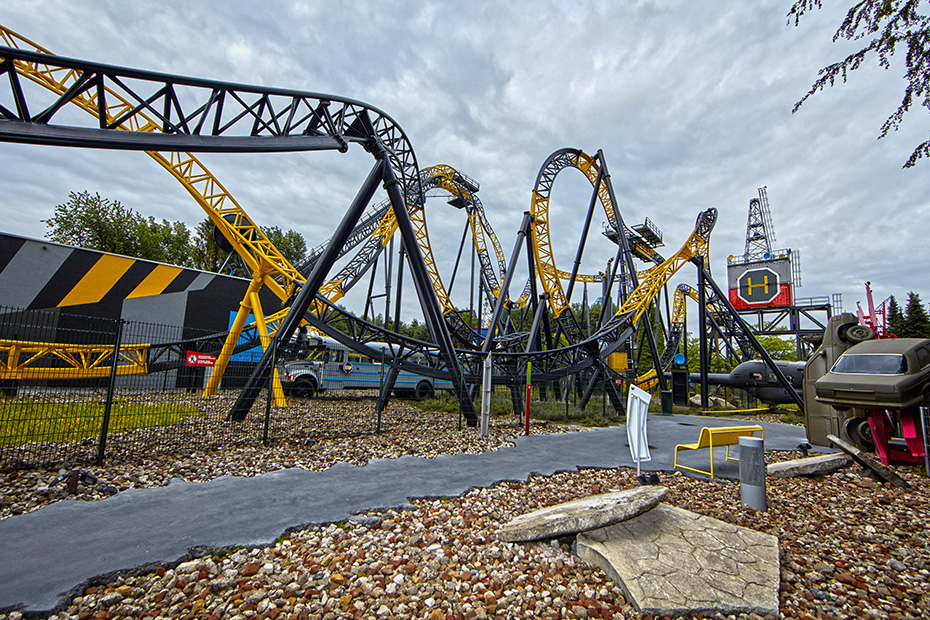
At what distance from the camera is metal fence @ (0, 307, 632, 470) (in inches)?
227

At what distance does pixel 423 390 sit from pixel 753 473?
14161 mm

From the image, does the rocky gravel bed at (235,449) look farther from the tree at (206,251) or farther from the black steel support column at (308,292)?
the tree at (206,251)

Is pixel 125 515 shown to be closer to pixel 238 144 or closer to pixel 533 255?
pixel 238 144

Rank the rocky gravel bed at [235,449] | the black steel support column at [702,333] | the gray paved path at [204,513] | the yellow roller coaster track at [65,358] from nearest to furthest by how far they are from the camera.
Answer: the gray paved path at [204,513], the rocky gravel bed at [235,449], the yellow roller coaster track at [65,358], the black steel support column at [702,333]

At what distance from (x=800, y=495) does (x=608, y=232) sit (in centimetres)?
2356

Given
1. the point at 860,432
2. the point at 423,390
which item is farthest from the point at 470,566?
the point at 423,390

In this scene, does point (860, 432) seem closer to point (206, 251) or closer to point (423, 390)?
point (423, 390)

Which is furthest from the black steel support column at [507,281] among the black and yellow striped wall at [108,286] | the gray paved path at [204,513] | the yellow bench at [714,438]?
the black and yellow striped wall at [108,286]

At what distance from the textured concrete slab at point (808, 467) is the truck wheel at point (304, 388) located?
1276 centimetres

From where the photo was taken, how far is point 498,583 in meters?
2.79

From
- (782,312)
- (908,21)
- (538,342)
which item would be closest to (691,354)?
(782,312)

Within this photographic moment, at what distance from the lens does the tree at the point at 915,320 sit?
3647 centimetres

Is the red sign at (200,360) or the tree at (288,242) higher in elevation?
the tree at (288,242)

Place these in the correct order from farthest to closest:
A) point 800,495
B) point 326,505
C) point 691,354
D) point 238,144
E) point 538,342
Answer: point 691,354 → point 538,342 → point 238,144 → point 800,495 → point 326,505
